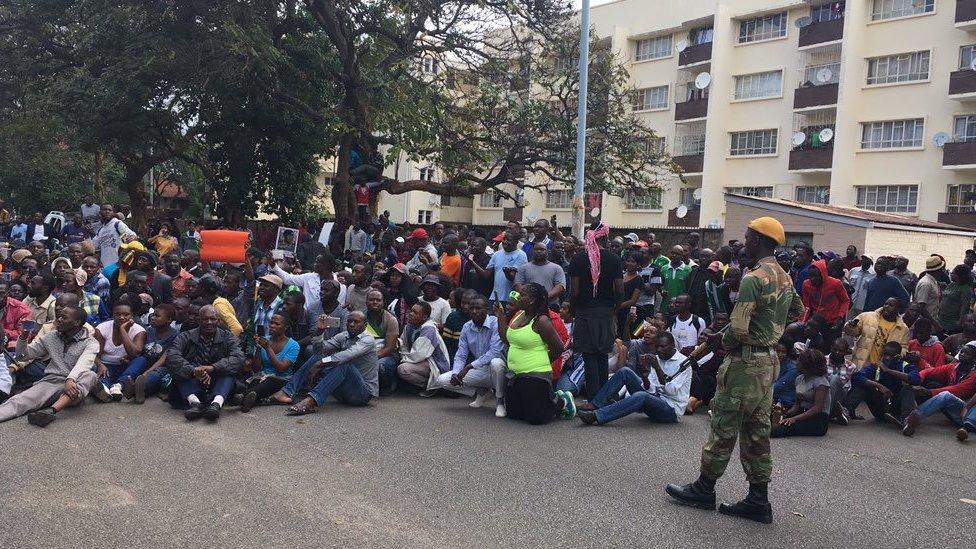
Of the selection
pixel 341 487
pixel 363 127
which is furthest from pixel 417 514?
pixel 363 127

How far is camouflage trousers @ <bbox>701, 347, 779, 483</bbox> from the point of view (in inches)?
212

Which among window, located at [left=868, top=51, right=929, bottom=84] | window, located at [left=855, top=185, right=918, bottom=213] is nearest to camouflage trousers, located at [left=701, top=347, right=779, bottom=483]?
window, located at [left=855, top=185, right=918, bottom=213]

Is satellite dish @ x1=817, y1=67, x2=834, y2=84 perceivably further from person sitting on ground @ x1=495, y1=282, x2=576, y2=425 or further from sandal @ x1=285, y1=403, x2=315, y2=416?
sandal @ x1=285, y1=403, x2=315, y2=416

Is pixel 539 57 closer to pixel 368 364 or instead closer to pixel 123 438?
pixel 368 364

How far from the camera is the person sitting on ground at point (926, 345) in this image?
948 centimetres

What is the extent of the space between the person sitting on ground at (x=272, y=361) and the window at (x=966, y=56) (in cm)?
2849

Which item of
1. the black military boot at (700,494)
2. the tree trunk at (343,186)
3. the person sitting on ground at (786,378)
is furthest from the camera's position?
the tree trunk at (343,186)

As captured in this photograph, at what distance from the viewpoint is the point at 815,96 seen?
110ft

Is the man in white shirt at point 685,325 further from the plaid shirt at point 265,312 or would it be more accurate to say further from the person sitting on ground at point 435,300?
the plaid shirt at point 265,312

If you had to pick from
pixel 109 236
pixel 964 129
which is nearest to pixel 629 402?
pixel 109 236

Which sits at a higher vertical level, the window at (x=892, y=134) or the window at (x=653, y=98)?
the window at (x=653, y=98)

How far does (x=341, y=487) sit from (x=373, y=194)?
15.9 m

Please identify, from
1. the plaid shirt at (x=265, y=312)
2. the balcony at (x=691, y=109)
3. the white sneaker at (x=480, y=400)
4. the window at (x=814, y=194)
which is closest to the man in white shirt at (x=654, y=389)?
the white sneaker at (x=480, y=400)

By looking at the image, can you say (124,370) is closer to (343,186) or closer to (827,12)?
(343,186)
